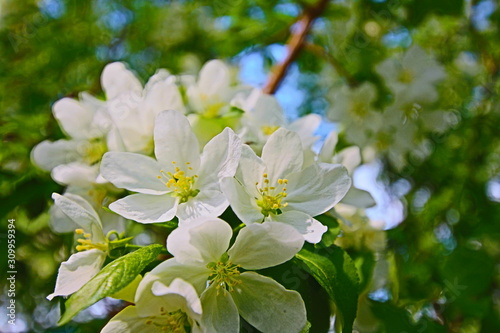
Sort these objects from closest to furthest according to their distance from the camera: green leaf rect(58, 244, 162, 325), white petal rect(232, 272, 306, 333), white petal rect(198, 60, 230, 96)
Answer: green leaf rect(58, 244, 162, 325)
white petal rect(232, 272, 306, 333)
white petal rect(198, 60, 230, 96)

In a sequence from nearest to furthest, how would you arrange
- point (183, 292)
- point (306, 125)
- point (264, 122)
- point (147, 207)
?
point (183, 292) < point (147, 207) < point (264, 122) < point (306, 125)

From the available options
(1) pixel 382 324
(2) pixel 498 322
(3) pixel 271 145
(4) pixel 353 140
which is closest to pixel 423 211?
(4) pixel 353 140

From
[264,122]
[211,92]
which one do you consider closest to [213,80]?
[211,92]

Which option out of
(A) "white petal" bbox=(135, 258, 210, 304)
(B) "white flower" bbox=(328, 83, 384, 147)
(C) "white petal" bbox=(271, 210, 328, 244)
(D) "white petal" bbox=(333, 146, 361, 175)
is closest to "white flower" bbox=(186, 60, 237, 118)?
(D) "white petal" bbox=(333, 146, 361, 175)

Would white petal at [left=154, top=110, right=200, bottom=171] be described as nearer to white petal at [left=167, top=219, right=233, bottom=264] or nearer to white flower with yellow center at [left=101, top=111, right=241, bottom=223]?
white flower with yellow center at [left=101, top=111, right=241, bottom=223]

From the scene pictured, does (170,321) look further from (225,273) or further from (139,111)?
(139,111)

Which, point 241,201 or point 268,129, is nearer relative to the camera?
point 241,201

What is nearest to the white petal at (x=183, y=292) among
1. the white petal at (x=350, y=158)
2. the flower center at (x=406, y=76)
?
the white petal at (x=350, y=158)
